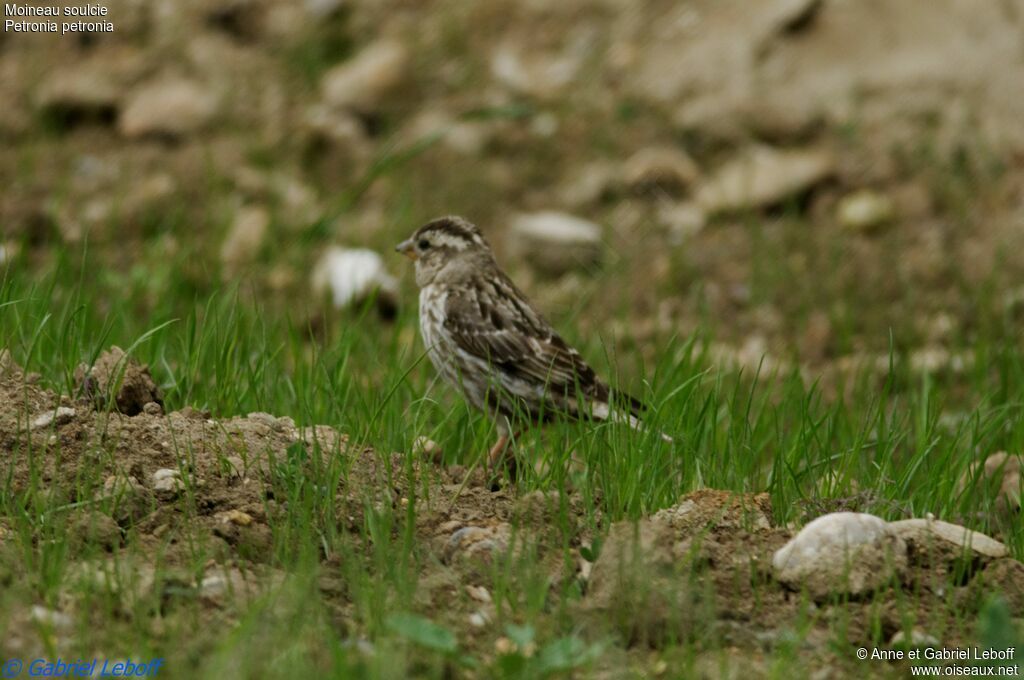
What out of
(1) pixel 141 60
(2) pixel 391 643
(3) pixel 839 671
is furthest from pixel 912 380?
(1) pixel 141 60

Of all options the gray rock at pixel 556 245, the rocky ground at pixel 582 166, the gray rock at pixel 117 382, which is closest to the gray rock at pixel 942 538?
the rocky ground at pixel 582 166

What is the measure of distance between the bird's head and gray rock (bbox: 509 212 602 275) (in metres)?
2.44

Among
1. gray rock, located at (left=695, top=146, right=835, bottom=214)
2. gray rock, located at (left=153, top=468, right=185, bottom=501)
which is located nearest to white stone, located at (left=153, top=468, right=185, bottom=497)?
gray rock, located at (left=153, top=468, right=185, bottom=501)

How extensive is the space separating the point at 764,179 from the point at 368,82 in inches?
129

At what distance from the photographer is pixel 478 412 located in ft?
23.9

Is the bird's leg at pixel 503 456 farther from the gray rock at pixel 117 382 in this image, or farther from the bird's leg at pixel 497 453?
the gray rock at pixel 117 382

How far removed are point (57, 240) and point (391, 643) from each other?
6270 millimetres

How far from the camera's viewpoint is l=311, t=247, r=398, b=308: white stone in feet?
32.9

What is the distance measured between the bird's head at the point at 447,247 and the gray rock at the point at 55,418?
9.96ft

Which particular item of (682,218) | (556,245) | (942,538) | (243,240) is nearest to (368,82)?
(243,240)

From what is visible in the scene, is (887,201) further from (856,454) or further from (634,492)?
(634,492)

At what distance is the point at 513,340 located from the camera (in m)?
7.86

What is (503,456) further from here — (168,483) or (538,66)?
(538,66)

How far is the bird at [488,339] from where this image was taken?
7.34 meters
